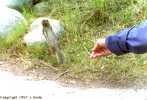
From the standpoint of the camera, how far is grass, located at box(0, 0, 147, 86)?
13.9 feet

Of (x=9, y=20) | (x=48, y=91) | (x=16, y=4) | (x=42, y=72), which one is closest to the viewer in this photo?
(x=48, y=91)

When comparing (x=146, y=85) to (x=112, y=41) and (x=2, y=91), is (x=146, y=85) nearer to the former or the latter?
(x=2, y=91)

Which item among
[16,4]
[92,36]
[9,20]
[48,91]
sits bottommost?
[48,91]

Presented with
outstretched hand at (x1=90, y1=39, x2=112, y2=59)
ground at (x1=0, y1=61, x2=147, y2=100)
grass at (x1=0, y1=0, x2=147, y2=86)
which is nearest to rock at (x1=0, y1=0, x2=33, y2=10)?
grass at (x1=0, y1=0, x2=147, y2=86)

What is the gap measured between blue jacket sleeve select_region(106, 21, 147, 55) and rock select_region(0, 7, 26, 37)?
2.75 metres

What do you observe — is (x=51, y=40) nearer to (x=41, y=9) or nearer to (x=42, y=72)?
(x=42, y=72)

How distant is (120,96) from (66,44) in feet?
3.78

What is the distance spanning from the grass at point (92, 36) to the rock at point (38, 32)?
7 centimetres

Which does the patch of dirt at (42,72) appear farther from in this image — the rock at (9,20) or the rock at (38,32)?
the rock at (9,20)

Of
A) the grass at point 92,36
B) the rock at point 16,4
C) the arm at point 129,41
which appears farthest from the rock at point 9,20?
the arm at point 129,41

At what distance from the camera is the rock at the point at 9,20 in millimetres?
4863

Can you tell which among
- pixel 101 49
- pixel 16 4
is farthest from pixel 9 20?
pixel 101 49

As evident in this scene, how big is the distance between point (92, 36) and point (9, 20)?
956 mm

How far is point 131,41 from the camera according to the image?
6.85ft
